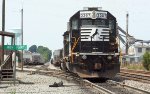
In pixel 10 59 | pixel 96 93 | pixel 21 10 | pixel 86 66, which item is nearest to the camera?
pixel 96 93

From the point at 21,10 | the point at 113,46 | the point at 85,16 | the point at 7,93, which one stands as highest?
the point at 21,10

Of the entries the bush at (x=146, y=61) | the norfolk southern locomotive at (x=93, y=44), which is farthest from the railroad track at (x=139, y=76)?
the bush at (x=146, y=61)

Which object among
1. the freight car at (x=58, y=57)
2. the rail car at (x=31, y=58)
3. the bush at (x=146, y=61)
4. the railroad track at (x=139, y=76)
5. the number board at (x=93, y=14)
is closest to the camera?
the number board at (x=93, y=14)

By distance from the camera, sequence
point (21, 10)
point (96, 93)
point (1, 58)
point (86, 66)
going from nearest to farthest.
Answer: point (96, 93) < point (86, 66) < point (1, 58) < point (21, 10)

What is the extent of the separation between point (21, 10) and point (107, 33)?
3730 cm

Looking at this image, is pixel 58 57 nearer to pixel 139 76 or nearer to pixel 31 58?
pixel 139 76

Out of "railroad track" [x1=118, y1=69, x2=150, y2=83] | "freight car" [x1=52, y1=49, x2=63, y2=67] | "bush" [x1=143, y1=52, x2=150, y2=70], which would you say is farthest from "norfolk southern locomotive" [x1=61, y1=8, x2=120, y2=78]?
"bush" [x1=143, y1=52, x2=150, y2=70]

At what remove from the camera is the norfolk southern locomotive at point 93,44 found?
21.1 m

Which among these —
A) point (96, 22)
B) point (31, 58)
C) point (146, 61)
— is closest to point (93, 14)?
point (96, 22)

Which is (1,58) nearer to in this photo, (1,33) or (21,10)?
(1,33)

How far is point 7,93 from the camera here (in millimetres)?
15422

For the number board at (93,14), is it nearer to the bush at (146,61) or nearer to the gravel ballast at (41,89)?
the gravel ballast at (41,89)

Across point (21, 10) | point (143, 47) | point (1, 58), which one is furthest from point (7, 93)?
point (143, 47)

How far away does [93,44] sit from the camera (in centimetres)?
2148
